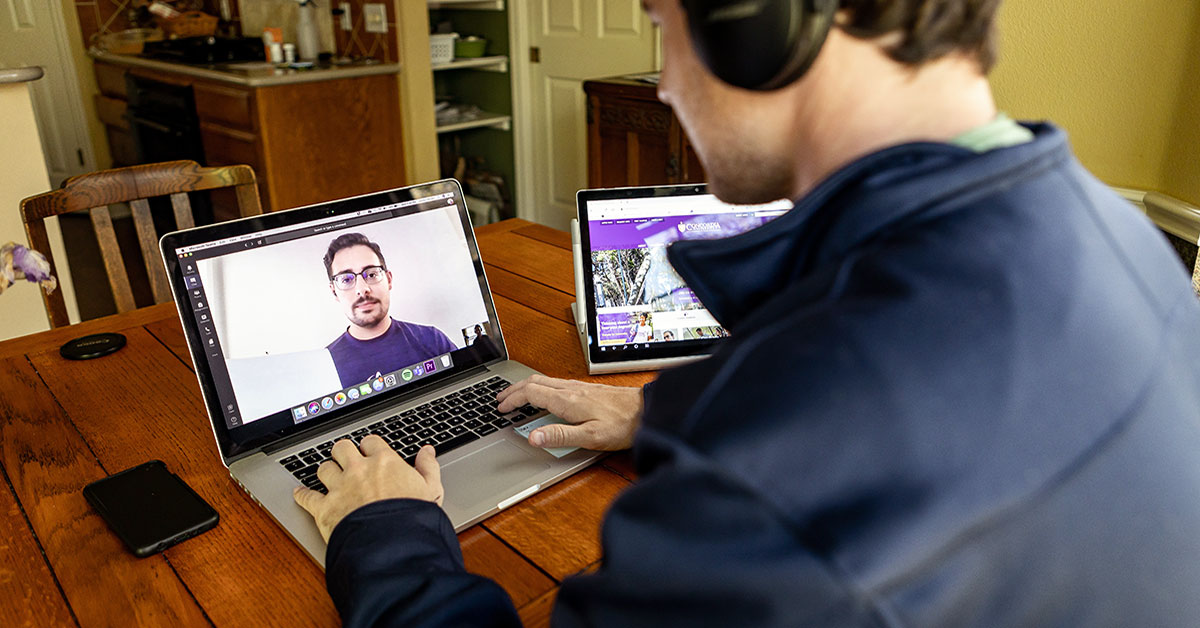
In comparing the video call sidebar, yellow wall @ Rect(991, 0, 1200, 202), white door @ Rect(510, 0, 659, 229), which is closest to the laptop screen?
A: the video call sidebar

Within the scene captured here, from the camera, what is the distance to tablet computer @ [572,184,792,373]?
1186mm

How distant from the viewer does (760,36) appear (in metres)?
0.52

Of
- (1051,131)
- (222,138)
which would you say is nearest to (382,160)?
(222,138)

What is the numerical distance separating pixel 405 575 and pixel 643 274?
0.64m

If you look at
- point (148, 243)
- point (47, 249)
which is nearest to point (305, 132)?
point (148, 243)

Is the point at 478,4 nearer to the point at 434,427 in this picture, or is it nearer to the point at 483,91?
the point at 483,91

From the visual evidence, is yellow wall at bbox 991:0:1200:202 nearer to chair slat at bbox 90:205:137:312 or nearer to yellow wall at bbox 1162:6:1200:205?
yellow wall at bbox 1162:6:1200:205

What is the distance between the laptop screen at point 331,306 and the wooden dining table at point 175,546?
105 millimetres

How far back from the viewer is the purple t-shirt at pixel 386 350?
1029 mm

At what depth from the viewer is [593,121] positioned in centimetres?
344

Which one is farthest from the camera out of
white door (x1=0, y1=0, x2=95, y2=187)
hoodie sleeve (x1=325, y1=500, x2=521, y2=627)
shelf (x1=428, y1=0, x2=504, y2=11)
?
white door (x1=0, y1=0, x2=95, y2=187)

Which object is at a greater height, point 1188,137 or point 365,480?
point 1188,137

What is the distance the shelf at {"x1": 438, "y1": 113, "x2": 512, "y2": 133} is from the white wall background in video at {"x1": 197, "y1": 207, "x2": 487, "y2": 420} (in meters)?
A: 3.10

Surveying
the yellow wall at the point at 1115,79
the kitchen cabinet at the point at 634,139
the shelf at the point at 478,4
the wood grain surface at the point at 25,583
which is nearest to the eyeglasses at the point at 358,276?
the wood grain surface at the point at 25,583
